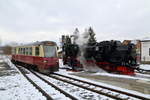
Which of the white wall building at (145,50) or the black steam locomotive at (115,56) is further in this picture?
the white wall building at (145,50)

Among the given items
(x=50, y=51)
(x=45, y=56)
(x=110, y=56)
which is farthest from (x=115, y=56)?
(x=45, y=56)

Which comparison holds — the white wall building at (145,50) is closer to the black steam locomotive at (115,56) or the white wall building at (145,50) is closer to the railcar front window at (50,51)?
the black steam locomotive at (115,56)

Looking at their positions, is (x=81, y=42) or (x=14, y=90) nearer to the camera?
(x=14, y=90)

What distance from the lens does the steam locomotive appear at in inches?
527

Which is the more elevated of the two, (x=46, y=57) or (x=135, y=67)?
(x=46, y=57)

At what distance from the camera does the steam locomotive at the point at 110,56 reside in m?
13.4

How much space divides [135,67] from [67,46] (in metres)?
7.87

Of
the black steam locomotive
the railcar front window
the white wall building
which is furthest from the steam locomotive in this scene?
the white wall building

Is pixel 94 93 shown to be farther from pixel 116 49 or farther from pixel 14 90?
pixel 116 49

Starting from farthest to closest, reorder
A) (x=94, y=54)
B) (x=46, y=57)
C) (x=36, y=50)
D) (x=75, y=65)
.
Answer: (x=75, y=65) → (x=94, y=54) → (x=36, y=50) → (x=46, y=57)

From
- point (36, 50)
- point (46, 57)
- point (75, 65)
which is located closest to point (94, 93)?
point (46, 57)

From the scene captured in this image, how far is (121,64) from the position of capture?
44.6 ft

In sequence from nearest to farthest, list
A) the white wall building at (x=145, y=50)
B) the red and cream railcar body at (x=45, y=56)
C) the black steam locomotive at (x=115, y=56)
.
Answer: the red and cream railcar body at (x=45, y=56), the black steam locomotive at (x=115, y=56), the white wall building at (x=145, y=50)

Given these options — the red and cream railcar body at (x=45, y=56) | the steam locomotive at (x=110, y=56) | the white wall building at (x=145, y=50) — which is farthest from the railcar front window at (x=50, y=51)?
the white wall building at (x=145, y=50)
